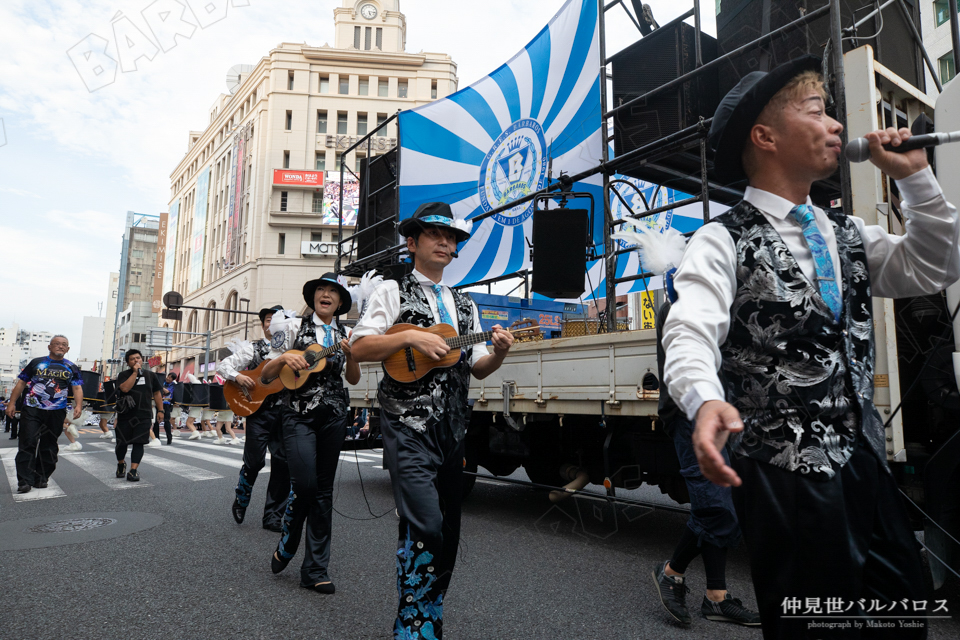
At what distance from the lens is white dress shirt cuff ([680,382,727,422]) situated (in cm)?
137

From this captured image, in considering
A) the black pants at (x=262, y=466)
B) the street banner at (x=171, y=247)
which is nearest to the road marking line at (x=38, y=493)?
the black pants at (x=262, y=466)

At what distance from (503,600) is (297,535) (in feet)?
4.74

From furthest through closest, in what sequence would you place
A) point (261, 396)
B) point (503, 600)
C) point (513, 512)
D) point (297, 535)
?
point (513, 512) → point (261, 396) → point (297, 535) → point (503, 600)

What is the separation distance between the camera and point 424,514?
9.29ft

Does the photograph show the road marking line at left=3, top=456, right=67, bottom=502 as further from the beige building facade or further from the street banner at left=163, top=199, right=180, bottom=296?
the street banner at left=163, top=199, right=180, bottom=296

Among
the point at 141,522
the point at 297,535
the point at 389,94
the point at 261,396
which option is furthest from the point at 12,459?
the point at 389,94

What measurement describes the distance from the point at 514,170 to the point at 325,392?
243 inches

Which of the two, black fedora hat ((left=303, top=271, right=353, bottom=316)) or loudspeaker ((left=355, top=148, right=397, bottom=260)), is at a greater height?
loudspeaker ((left=355, top=148, right=397, bottom=260))

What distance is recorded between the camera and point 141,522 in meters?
6.32

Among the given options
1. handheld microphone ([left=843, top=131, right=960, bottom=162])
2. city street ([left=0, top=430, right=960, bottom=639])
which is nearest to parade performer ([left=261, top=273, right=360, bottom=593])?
city street ([left=0, top=430, right=960, bottom=639])

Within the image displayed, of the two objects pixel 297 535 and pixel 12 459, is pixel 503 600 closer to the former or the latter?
pixel 297 535

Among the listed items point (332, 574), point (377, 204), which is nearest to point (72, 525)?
point (332, 574)

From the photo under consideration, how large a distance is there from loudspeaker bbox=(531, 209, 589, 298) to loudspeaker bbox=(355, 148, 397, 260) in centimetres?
503

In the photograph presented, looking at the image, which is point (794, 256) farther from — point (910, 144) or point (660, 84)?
Answer: point (660, 84)
